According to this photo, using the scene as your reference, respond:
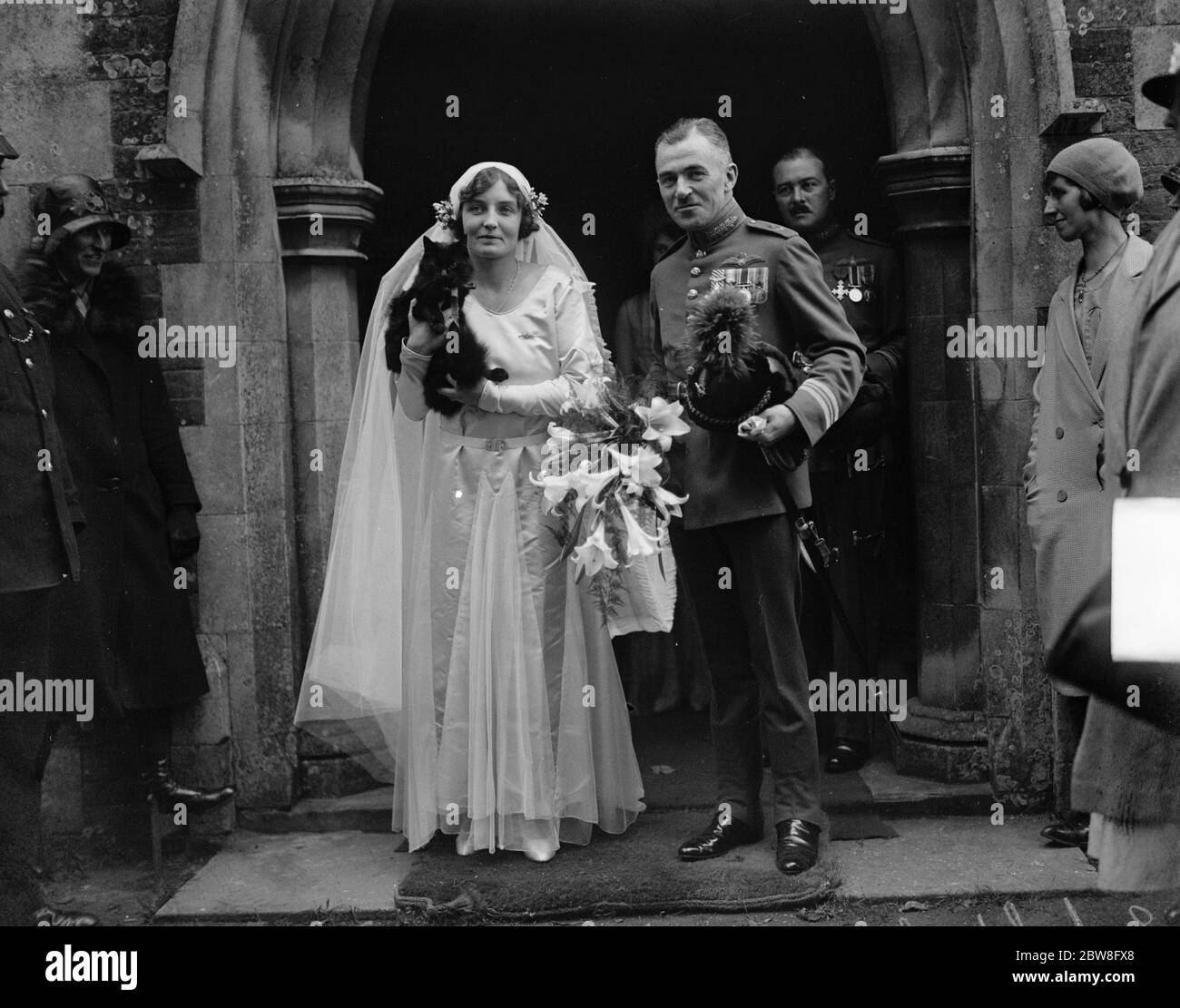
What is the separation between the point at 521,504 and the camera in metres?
4.75

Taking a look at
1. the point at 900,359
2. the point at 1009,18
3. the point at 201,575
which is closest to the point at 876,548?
the point at 900,359

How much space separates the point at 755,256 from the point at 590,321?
705 mm

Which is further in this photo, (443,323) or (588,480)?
(443,323)

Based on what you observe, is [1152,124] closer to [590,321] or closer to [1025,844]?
[590,321]

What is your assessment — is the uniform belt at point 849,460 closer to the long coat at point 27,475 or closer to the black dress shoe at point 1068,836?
the black dress shoe at point 1068,836

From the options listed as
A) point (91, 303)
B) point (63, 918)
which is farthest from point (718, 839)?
point (91, 303)

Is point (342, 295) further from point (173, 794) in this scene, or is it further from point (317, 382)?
point (173, 794)

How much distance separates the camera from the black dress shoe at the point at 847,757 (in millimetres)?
5422

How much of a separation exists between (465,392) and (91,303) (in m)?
1.47

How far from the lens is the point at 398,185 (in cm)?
665

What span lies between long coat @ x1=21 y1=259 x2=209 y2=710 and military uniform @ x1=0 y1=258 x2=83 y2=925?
569mm

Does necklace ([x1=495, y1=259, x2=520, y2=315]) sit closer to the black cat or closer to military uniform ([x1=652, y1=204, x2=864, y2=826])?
the black cat

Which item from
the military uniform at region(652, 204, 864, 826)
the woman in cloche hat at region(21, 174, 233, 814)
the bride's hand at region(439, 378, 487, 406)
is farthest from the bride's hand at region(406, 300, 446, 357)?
the woman in cloche hat at region(21, 174, 233, 814)
